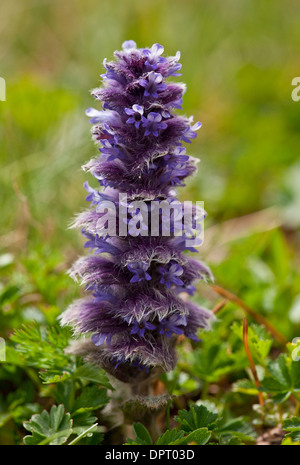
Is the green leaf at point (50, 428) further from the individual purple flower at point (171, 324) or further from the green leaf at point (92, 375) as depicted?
the individual purple flower at point (171, 324)

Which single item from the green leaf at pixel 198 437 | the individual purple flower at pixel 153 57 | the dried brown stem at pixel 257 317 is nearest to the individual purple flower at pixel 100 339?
the green leaf at pixel 198 437

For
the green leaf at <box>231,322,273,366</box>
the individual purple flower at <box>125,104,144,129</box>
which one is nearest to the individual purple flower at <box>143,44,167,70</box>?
the individual purple flower at <box>125,104,144,129</box>

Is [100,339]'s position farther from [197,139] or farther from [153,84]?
[197,139]

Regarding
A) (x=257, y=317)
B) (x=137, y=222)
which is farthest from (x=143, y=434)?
(x=257, y=317)

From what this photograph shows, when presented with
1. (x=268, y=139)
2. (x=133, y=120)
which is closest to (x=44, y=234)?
(x=133, y=120)

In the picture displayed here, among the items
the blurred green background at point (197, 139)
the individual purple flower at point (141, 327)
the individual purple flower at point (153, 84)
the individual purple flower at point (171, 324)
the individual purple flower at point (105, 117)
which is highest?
the blurred green background at point (197, 139)

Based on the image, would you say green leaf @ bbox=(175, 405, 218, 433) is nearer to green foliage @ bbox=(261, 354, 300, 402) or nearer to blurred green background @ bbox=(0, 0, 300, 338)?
green foliage @ bbox=(261, 354, 300, 402)
